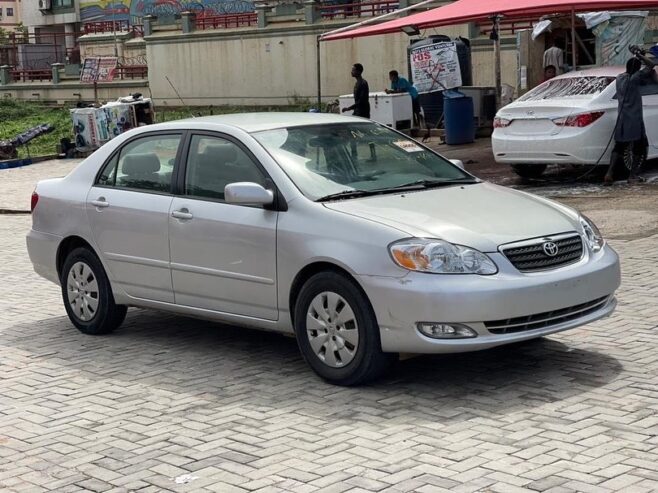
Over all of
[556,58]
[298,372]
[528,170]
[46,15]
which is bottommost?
[298,372]

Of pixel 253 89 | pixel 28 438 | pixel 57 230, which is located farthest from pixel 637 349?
pixel 253 89

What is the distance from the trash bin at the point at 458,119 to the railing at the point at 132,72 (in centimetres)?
2872

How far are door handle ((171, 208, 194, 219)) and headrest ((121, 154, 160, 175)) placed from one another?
0.56m

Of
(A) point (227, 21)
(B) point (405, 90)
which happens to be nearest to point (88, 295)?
(B) point (405, 90)

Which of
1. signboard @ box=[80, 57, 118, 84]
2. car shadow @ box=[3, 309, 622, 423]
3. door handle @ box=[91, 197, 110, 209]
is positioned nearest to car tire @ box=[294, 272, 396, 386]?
car shadow @ box=[3, 309, 622, 423]

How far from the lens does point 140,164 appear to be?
26.8 ft

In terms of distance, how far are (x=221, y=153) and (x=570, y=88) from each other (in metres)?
9.56

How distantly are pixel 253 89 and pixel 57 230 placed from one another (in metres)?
34.1

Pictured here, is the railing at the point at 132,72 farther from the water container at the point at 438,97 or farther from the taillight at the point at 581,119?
the taillight at the point at 581,119

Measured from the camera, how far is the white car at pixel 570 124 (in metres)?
15.1

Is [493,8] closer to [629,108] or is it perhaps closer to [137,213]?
[629,108]

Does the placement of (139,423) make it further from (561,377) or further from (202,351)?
(561,377)

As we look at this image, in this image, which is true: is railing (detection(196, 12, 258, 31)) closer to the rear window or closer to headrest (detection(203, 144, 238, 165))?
the rear window

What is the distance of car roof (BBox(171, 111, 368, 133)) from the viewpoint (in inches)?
299
